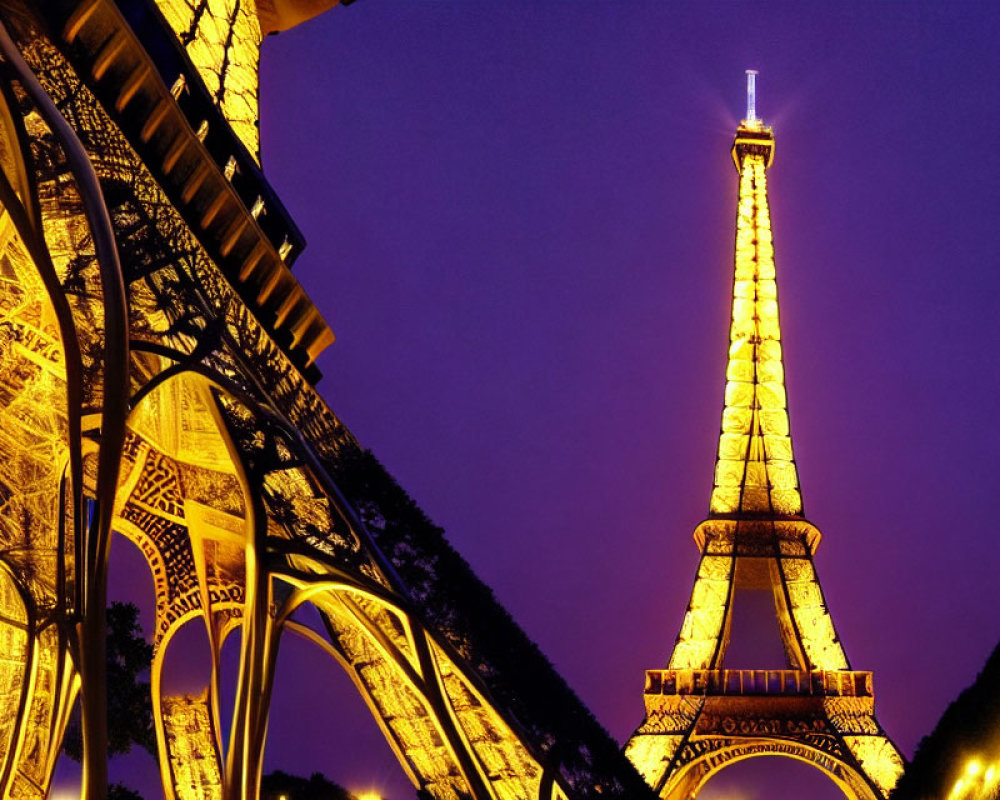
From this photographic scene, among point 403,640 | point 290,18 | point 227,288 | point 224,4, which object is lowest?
point 403,640

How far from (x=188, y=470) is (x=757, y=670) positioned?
73.7 ft

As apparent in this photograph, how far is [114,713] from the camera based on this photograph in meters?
22.5

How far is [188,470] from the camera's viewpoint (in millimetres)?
18375

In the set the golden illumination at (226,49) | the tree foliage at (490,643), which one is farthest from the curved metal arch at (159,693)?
the golden illumination at (226,49)

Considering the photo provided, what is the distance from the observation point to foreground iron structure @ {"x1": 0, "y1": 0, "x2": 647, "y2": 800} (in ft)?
36.5

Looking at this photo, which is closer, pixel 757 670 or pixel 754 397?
pixel 757 670

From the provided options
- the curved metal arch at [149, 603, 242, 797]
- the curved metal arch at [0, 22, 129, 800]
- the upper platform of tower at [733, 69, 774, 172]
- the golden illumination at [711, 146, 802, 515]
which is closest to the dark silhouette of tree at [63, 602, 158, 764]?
the curved metal arch at [149, 603, 242, 797]

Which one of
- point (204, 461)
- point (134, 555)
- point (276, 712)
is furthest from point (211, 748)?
point (276, 712)

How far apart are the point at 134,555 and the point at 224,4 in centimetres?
1961

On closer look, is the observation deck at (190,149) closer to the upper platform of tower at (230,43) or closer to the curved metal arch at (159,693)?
the upper platform of tower at (230,43)

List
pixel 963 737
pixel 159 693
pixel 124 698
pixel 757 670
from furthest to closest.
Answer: pixel 757 670
pixel 124 698
pixel 159 693
pixel 963 737

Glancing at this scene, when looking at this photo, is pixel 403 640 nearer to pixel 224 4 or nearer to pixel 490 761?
pixel 490 761

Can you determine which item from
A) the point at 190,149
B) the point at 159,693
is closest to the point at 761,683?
the point at 159,693

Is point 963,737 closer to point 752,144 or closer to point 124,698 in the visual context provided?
point 124,698
